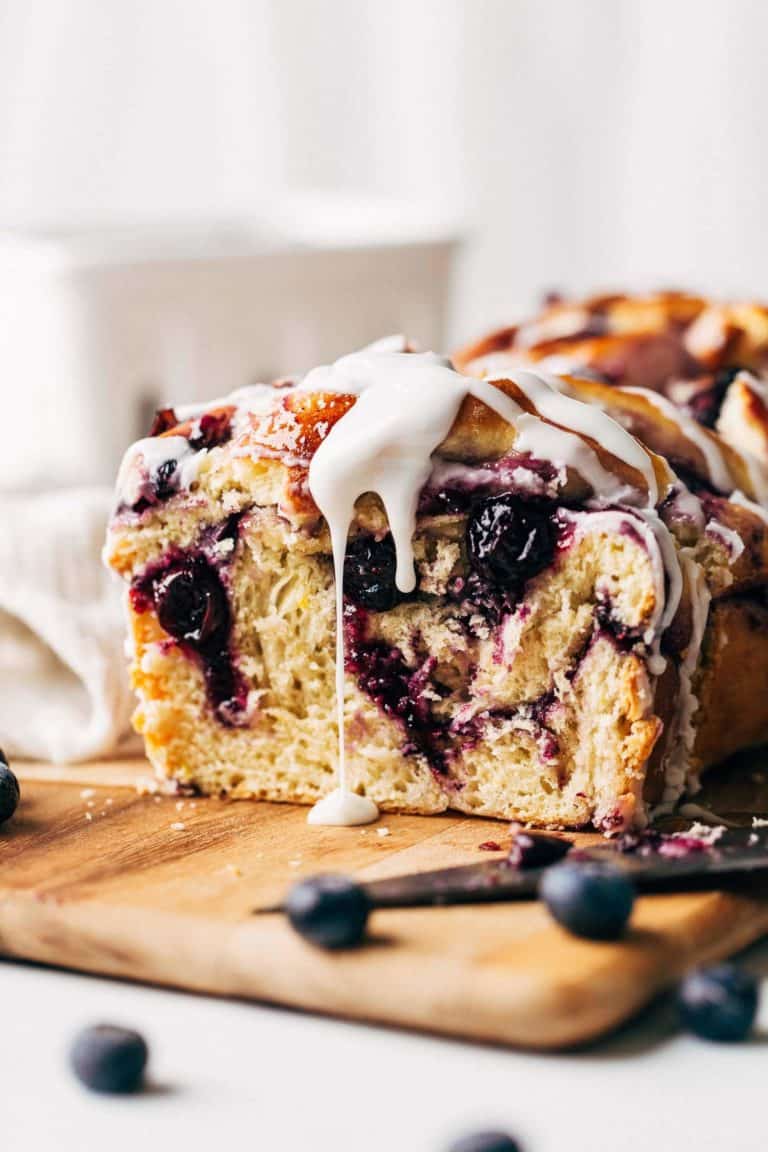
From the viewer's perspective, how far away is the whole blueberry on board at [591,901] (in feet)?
7.14

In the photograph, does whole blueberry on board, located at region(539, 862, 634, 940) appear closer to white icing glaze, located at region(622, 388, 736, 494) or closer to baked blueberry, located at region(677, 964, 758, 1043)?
baked blueberry, located at region(677, 964, 758, 1043)

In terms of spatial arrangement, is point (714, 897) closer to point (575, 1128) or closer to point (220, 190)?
point (575, 1128)

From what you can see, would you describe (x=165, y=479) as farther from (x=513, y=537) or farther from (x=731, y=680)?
(x=731, y=680)

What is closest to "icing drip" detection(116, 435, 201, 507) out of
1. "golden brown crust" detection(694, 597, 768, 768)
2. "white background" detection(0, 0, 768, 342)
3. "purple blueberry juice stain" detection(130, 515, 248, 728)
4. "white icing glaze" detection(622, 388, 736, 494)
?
"purple blueberry juice stain" detection(130, 515, 248, 728)

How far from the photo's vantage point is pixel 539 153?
825 cm

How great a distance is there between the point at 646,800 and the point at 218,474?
0.94 m

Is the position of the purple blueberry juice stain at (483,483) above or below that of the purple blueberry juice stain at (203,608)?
above

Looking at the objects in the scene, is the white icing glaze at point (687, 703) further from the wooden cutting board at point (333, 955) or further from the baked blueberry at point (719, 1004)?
the baked blueberry at point (719, 1004)

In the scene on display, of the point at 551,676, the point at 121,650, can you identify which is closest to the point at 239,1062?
the point at 551,676

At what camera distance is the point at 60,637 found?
11.4 ft

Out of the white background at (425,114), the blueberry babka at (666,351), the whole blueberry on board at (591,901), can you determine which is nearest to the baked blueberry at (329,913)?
the whole blueberry on board at (591,901)

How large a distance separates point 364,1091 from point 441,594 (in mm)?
1067

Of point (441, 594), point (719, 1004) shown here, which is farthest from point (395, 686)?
point (719, 1004)

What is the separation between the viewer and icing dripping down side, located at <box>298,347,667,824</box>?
9.18 feet
